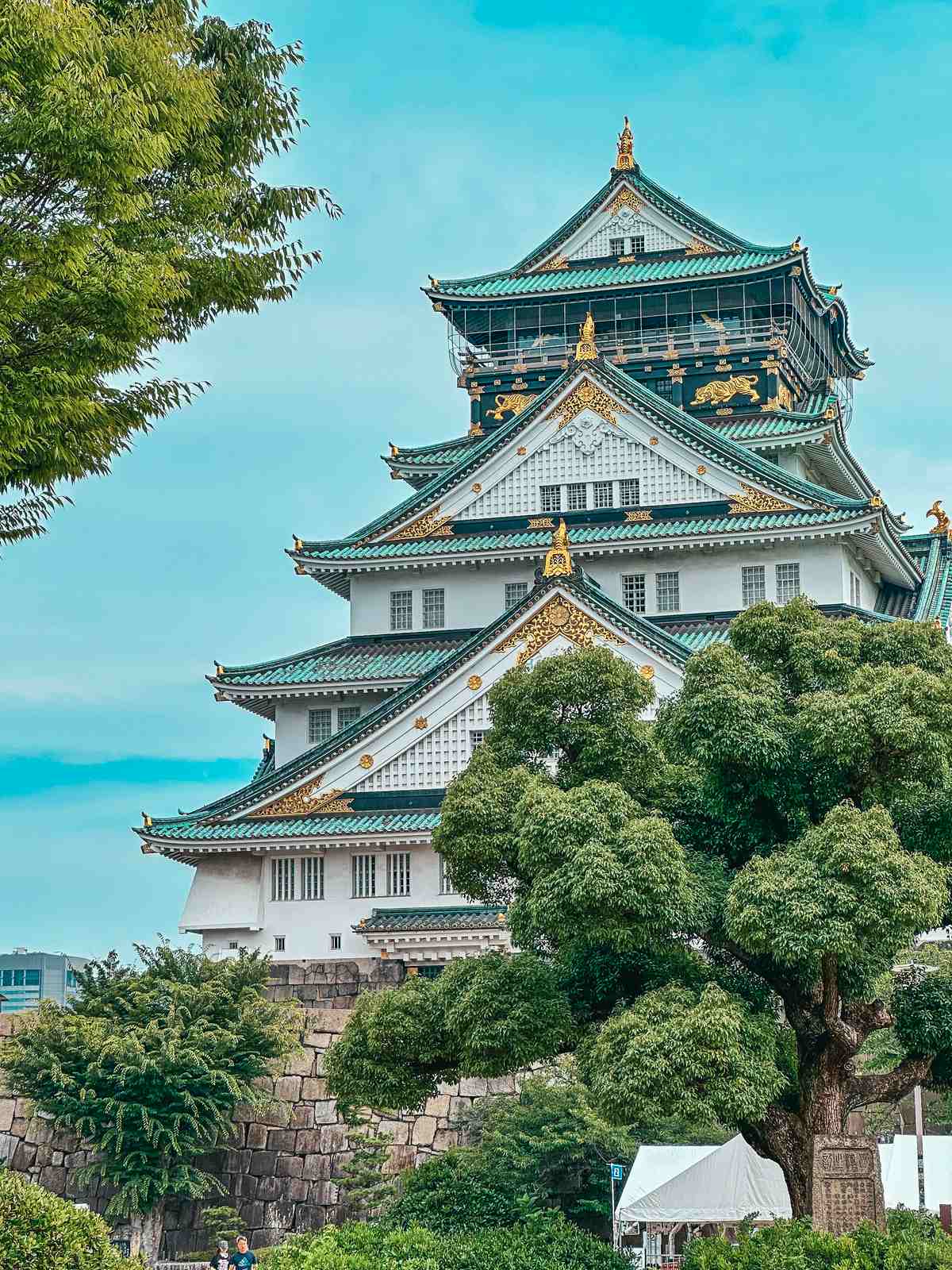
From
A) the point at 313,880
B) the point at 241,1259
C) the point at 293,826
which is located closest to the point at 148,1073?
the point at 241,1259

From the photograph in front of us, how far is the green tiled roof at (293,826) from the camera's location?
4303cm

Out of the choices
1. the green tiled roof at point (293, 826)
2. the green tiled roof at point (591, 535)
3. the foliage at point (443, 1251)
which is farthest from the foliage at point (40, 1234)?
the green tiled roof at point (591, 535)

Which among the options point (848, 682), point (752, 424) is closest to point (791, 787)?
point (848, 682)

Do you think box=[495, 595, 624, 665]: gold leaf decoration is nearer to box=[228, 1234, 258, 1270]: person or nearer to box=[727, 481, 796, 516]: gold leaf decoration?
box=[727, 481, 796, 516]: gold leaf decoration

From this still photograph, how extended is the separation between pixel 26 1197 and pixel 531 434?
119ft

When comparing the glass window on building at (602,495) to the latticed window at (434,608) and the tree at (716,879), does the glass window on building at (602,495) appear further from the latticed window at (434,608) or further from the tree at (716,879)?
the tree at (716,879)

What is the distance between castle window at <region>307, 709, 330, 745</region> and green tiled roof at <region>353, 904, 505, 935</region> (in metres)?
7.47

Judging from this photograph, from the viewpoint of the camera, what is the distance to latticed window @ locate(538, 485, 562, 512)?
5056 centimetres

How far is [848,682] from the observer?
79.6 feet

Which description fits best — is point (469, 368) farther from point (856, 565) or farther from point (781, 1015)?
point (781, 1015)

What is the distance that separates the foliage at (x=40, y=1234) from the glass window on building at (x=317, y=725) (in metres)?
32.4

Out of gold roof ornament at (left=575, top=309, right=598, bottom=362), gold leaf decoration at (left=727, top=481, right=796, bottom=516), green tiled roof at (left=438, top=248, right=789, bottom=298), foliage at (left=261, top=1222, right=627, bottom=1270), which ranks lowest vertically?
foliage at (left=261, top=1222, right=627, bottom=1270)

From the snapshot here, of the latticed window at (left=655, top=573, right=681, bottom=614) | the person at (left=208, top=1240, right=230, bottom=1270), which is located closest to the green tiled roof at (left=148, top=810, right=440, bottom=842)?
the latticed window at (left=655, top=573, right=681, bottom=614)

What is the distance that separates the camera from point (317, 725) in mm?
49594
